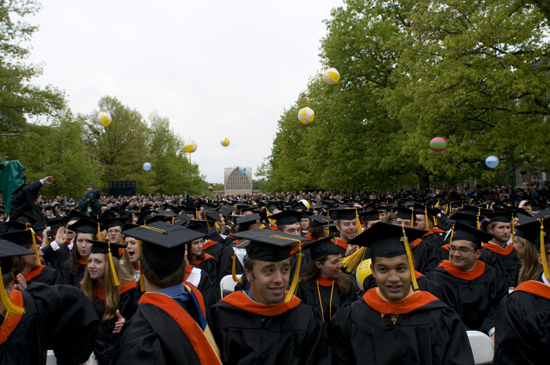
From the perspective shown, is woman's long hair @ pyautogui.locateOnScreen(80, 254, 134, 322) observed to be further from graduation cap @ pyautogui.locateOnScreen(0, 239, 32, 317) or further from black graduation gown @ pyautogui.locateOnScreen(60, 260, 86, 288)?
graduation cap @ pyautogui.locateOnScreen(0, 239, 32, 317)

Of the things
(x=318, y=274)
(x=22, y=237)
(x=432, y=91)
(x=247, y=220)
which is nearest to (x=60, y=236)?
(x=22, y=237)

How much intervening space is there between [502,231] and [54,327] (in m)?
5.79

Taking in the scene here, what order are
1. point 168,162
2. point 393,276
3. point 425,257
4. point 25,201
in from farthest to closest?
point 168,162, point 25,201, point 425,257, point 393,276

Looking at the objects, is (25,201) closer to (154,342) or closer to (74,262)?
(74,262)

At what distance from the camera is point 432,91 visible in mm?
13930

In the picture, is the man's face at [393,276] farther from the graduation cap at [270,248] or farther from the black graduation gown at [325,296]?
the black graduation gown at [325,296]

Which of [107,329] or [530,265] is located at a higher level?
[530,265]

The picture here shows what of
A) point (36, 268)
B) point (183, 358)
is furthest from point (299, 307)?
point (36, 268)

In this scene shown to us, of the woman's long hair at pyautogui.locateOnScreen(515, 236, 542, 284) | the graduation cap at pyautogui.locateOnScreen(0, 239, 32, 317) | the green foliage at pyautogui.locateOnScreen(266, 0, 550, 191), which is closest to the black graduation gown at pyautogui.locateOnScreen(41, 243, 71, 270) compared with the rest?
the graduation cap at pyautogui.locateOnScreen(0, 239, 32, 317)

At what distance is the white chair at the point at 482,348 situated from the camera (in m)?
2.99

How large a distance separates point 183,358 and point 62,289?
1158mm

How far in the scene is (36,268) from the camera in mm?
4105

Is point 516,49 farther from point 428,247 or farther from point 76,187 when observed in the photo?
point 76,187

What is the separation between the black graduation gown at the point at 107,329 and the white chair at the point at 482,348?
2.85 m
